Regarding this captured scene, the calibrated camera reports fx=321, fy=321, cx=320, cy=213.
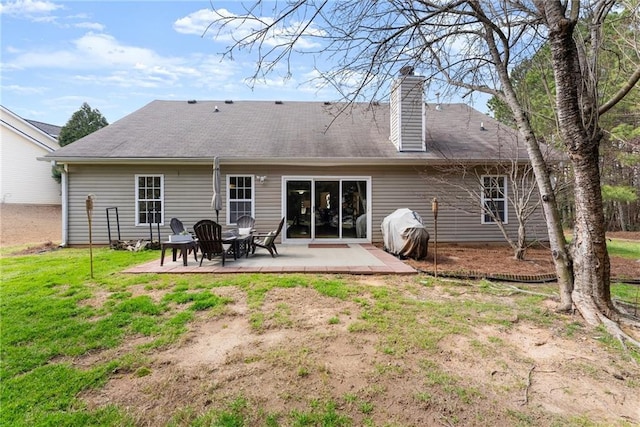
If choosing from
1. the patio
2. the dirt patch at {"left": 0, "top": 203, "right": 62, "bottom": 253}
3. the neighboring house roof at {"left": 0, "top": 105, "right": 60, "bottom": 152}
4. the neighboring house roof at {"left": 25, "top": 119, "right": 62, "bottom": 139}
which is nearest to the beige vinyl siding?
the dirt patch at {"left": 0, "top": 203, "right": 62, "bottom": 253}

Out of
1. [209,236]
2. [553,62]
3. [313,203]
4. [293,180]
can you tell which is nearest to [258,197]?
[293,180]

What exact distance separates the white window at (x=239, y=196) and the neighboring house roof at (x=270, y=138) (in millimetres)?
793

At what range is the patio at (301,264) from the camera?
6.23m

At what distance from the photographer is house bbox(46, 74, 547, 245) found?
9742 mm

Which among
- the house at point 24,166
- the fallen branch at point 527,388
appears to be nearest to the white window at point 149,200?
the fallen branch at point 527,388

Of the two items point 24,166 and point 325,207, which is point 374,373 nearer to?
point 325,207

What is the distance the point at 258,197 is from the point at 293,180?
1.23m

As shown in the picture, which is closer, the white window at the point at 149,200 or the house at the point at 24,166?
the white window at the point at 149,200

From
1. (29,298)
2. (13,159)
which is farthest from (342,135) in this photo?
(13,159)

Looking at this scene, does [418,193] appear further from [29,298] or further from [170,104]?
[170,104]

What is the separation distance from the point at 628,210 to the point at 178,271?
2275 cm

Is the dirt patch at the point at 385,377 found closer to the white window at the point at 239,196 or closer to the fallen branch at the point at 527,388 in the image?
the fallen branch at the point at 527,388

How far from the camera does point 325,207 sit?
1030 cm

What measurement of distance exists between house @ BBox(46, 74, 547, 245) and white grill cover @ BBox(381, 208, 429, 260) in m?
2.13
